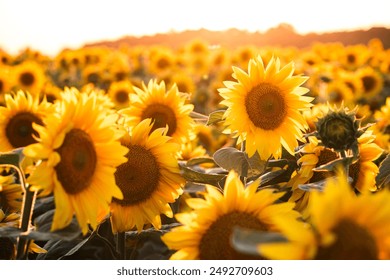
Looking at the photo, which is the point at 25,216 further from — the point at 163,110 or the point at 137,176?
the point at 163,110

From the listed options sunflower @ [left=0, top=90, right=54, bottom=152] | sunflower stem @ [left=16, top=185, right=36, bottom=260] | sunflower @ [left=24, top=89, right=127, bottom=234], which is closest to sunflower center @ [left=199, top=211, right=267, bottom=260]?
sunflower @ [left=24, top=89, right=127, bottom=234]

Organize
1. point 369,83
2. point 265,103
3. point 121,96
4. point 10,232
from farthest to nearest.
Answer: point 369,83 → point 121,96 → point 265,103 → point 10,232

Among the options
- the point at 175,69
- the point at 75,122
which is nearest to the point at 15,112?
the point at 75,122

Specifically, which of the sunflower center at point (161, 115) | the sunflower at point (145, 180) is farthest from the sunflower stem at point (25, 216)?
the sunflower center at point (161, 115)

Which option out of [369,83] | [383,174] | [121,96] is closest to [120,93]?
[121,96]

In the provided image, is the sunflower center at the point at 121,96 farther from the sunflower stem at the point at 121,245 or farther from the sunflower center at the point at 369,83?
the sunflower stem at the point at 121,245

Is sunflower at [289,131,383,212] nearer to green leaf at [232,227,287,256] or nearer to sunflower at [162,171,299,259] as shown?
sunflower at [162,171,299,259]
